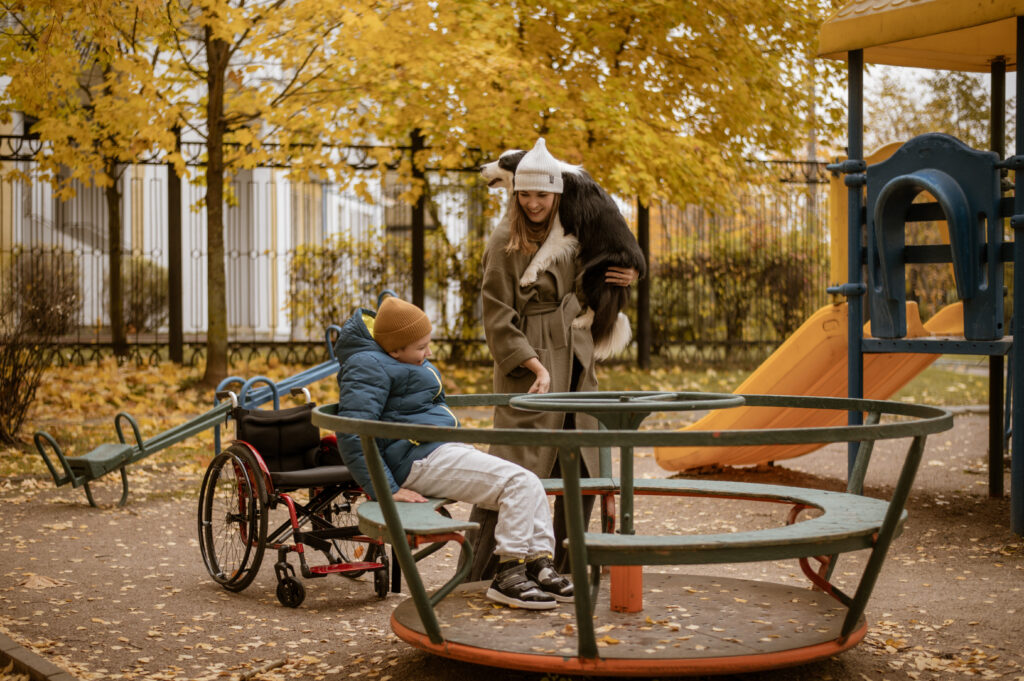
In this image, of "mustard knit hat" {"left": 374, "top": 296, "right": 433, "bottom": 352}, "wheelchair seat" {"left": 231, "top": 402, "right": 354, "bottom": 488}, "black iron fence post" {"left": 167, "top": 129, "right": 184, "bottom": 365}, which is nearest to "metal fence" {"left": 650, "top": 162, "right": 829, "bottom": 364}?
"black iron fence post" {"left": 167, "top": 129, "right": 184, "bottom": 365}

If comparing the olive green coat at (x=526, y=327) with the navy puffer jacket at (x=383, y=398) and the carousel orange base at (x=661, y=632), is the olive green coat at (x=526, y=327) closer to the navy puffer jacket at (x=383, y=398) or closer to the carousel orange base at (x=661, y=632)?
the navy puffer jacket at (x=383, y=398)

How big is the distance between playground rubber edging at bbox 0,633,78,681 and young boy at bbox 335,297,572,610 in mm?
1160

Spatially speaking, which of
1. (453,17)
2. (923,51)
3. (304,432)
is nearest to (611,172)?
(453,17)

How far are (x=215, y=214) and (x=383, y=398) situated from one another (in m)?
8.78

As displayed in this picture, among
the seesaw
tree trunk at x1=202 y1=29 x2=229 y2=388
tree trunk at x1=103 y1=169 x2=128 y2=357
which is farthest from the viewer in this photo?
tree trunk at x1=103 y1=169 x2=128 y2=357

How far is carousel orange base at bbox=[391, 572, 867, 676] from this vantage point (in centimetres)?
332

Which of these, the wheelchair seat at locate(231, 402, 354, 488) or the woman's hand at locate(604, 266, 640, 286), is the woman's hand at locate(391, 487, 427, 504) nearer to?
the wheelchair seat at locate(231, 402, 354, 488)

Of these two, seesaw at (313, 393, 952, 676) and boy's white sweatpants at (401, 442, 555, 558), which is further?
boy's white sweatpants at (401, 442, 555, 558)

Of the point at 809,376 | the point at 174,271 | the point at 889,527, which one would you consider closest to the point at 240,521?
the point at 889,527

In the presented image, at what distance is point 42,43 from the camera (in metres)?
6.73

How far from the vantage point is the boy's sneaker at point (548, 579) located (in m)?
3.89

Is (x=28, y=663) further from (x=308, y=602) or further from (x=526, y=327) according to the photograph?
(x=526, y=327)

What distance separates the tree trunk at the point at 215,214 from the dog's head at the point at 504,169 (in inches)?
309

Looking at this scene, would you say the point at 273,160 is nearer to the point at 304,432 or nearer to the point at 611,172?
the point at 611,172
